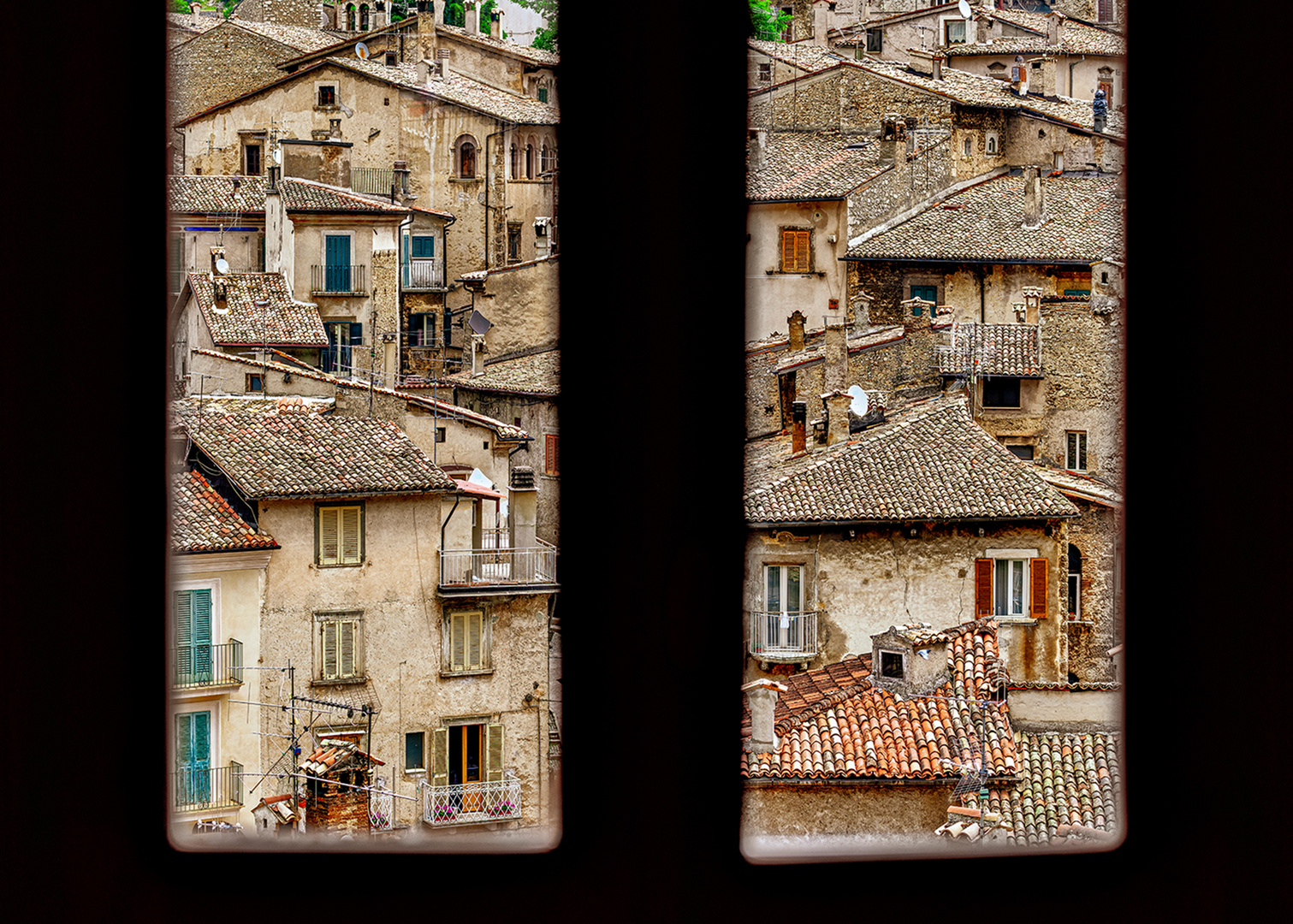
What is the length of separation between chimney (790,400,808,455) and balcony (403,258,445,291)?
0.76 metres

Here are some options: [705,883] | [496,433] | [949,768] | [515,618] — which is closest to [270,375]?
[496,433]

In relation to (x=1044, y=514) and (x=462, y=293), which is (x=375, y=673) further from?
(x=1044, y=514)

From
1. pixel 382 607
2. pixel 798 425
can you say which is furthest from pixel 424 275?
pixel 798 425

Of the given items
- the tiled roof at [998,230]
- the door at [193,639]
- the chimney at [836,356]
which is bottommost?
the door at [193,639]

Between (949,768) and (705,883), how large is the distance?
1865 millimetres

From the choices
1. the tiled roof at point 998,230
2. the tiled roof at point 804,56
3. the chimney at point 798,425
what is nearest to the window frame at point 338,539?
the chimney at point 798,425

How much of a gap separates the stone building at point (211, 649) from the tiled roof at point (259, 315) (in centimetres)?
20

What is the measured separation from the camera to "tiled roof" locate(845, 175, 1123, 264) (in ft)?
11.1

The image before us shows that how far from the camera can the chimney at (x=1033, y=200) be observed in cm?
375

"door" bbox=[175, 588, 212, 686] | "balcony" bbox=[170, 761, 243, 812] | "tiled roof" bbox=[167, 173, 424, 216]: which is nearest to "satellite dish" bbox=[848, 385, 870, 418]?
"tiled roof" bbox=[167, 173, 424, 216]

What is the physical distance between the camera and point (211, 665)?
186cm

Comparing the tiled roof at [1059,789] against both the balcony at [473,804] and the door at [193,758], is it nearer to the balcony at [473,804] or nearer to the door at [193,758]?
the balcony at [473,804]

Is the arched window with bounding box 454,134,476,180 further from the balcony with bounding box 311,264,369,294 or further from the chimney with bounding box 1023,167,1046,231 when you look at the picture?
the chimney with bounding box 1023,167,1046,231

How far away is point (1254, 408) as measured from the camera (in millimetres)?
1026
